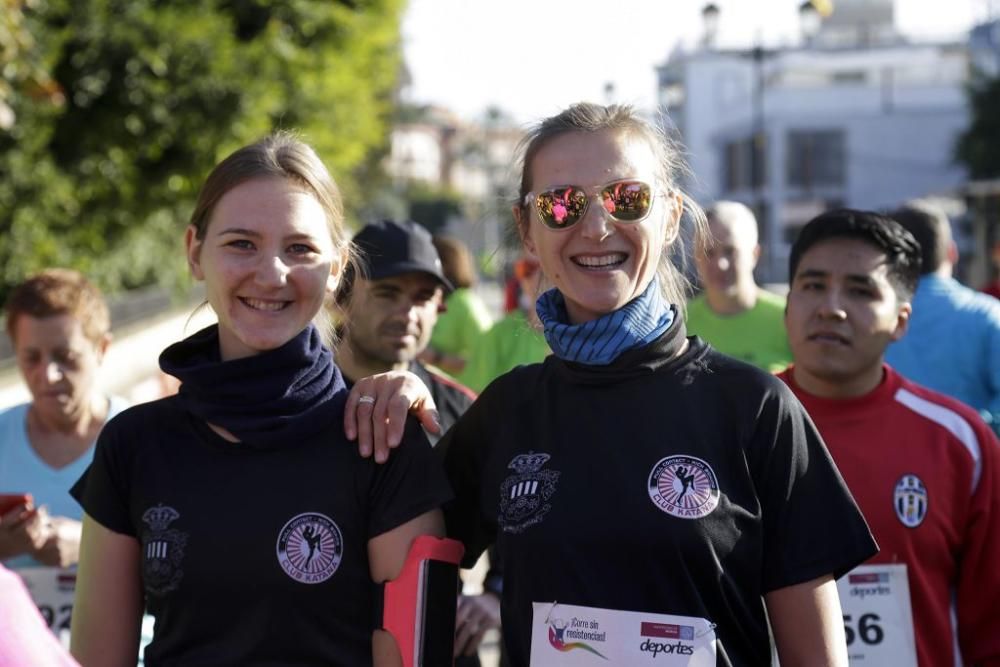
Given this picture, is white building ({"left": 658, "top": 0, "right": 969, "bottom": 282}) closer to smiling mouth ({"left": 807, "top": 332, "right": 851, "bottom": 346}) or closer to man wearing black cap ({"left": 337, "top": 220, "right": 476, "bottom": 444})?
man wearing black cap ({"left": 337, "top": 220, "right": 476, "bottom": 444})

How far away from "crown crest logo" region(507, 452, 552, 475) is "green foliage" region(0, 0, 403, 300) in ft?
45.8

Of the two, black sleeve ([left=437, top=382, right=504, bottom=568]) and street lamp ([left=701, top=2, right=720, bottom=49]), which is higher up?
street lamp ([left=701, top=2, right=720, bottom=49])

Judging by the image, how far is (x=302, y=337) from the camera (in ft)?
9.28

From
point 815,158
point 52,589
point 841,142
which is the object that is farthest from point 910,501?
point 841,142

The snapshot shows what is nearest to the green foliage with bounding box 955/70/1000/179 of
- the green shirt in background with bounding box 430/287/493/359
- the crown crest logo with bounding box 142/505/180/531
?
the green shirt in background with bounding box 430/287/493/359

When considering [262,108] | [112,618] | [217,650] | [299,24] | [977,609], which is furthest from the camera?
[299,24]

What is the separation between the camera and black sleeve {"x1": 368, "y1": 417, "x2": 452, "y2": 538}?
2664 millimetres

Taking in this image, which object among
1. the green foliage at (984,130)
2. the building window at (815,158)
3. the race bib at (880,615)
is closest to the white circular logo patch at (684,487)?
the race bib at (880,615)

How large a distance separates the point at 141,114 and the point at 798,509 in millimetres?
19012

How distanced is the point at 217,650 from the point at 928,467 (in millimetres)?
1893

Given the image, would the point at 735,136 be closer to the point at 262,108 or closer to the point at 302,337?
the point at 262,108

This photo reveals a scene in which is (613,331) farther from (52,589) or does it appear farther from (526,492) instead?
(52,589)

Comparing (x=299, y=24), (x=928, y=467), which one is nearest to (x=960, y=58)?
(x=299, y=24)

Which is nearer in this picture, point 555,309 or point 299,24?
point 555,309
